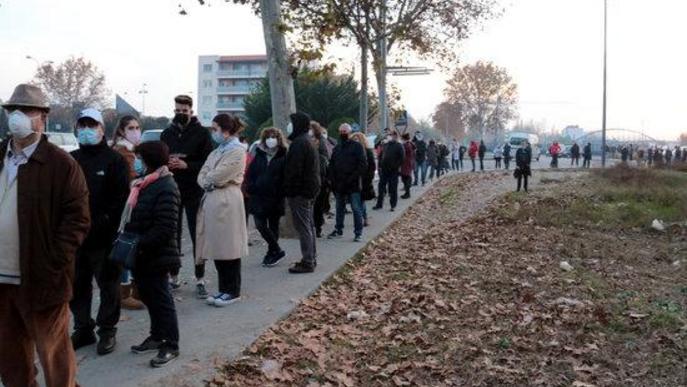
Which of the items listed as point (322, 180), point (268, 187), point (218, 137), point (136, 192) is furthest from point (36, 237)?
point (322, 180)

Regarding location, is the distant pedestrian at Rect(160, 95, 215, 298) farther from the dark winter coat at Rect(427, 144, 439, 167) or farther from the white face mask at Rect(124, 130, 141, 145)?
the dark winter coat at Rect(427, 144, 439, 167)

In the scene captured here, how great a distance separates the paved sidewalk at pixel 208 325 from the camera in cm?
498

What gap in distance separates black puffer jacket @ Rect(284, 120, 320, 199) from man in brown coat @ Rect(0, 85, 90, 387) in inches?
165

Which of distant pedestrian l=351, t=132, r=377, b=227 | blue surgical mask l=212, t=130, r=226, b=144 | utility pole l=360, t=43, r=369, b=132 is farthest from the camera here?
utility pole l=360, t=43, r=369, b=132

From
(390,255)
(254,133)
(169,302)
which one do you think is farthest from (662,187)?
(254,133)

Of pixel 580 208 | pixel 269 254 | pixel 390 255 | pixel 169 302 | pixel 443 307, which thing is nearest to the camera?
pixel 169 302

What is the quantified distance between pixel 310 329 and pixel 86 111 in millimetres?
2852

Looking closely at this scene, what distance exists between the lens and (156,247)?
17.3ft

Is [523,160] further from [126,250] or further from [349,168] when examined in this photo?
[126,250]

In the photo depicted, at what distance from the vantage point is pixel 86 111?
538 centimetres

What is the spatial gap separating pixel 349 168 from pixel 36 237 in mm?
7456

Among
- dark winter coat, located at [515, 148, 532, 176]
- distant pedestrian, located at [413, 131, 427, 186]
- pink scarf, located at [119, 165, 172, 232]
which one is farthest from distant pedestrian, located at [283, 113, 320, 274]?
distant pedestrian, located at [413, 131, 427, 186]

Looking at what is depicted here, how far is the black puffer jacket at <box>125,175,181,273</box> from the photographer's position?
204 inches

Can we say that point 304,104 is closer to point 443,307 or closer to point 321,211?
point 321,211
